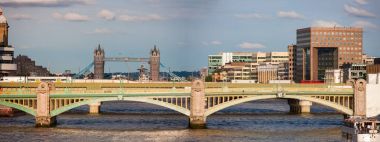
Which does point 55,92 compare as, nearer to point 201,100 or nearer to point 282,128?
point 201,100

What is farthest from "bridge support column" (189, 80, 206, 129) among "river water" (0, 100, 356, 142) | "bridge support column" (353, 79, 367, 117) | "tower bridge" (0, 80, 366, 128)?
"bridge support column" (353, 79, 367, 117)

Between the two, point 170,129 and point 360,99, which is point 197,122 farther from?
Answer: point 360,99

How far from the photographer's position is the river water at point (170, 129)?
410ft

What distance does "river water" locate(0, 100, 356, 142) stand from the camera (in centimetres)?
12494

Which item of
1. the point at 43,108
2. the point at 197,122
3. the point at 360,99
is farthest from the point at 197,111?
the point at 360,99

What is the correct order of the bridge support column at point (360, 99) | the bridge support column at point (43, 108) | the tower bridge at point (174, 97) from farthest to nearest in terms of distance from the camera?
the bridge support column at point (360, 99) → the tower bridge at point (174, 97) → the bridge support column at point (43, 108)

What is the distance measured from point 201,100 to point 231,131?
7.32 meters

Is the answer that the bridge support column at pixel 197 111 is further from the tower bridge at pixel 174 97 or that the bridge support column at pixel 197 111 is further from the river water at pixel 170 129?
the river water at pixel 170 129

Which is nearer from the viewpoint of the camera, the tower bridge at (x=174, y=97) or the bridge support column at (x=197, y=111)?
the bridge support column at (x=197, y=111)

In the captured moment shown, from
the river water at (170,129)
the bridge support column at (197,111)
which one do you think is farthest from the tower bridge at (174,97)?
the river water at (170,129)

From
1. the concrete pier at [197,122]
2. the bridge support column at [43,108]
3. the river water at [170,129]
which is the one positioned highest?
the bridge support column at [43,108]

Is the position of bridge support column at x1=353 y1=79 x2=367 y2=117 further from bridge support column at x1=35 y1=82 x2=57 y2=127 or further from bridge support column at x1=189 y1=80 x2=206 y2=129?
bridge support column at x1=35 y1=82 x2=57 y2=127

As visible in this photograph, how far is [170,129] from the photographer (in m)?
139

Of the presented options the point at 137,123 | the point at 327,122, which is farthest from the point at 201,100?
the point at 327,122
